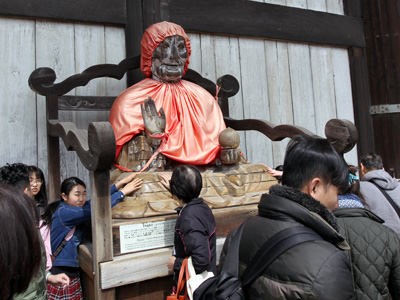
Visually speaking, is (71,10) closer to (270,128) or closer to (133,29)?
(133,29)

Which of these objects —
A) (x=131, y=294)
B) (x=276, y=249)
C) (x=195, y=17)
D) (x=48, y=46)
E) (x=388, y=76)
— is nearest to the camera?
(x=276, y=249)

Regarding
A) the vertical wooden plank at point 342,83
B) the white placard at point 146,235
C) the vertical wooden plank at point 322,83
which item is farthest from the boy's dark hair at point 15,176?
the vertical wooden plank at point 342,83

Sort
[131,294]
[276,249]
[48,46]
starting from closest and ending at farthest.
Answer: [276,249], [131,294], [48,46]

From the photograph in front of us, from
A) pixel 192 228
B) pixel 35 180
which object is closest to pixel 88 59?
pixel 35 180

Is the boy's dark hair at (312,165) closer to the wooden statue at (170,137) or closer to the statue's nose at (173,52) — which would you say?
the wooden statue at (170,137)

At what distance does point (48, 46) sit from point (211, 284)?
251cm

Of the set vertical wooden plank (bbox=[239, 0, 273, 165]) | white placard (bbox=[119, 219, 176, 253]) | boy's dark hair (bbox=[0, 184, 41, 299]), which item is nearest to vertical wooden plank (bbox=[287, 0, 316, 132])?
vertical wooden plank (bbox=[239, 0, 273, 165])

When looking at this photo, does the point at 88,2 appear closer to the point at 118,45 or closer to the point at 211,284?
the point at 118,45

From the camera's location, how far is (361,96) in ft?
13.7

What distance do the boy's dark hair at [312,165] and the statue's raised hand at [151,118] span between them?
1431 mm

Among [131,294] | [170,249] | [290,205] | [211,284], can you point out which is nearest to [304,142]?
[290,205]

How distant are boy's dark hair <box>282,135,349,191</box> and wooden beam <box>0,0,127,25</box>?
2578 mm

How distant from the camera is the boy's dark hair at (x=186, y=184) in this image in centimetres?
175

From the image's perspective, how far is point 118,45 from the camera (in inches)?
127
